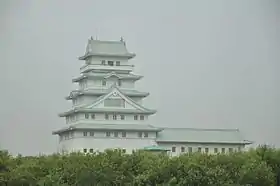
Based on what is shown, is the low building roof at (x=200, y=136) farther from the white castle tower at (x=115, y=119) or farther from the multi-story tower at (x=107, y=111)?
the multi-story tower at (x=107, y=111)

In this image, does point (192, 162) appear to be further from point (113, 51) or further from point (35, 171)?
point (113, 51)

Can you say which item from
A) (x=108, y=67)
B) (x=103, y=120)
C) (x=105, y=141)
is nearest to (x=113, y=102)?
(x=103, y=120)

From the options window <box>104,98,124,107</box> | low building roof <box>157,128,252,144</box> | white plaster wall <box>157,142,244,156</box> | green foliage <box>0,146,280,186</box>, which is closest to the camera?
green foliage <box>0,146,280,186</box>

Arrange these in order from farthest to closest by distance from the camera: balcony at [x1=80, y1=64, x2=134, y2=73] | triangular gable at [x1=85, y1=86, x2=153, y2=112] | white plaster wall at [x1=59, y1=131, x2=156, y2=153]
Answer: balcony at [x1=80, y1=64, x2=134, y2=73], triangular gable at [x1=85, y1=86, x2=153, y2=112], white plaster wall at [x1=59, y1=131, x2=156, y2=153]

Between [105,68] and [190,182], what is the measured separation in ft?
66.7

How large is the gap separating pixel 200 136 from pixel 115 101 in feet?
12.8

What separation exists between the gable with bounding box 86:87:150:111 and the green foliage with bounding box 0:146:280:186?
15.0 meters

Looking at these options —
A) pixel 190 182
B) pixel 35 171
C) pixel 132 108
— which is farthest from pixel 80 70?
pixel 190 182

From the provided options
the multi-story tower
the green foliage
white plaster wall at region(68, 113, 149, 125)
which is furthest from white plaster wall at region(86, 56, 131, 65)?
the green foliage

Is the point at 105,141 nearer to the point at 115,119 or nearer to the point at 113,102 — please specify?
the point at 115,119

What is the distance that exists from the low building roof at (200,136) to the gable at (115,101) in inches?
70.6

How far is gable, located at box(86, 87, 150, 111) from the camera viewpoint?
110 feet

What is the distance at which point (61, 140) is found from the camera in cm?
3547

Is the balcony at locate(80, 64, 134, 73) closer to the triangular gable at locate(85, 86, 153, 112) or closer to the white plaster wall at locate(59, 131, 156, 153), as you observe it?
the triangular gable at locate(85, 86, 153, 112)
